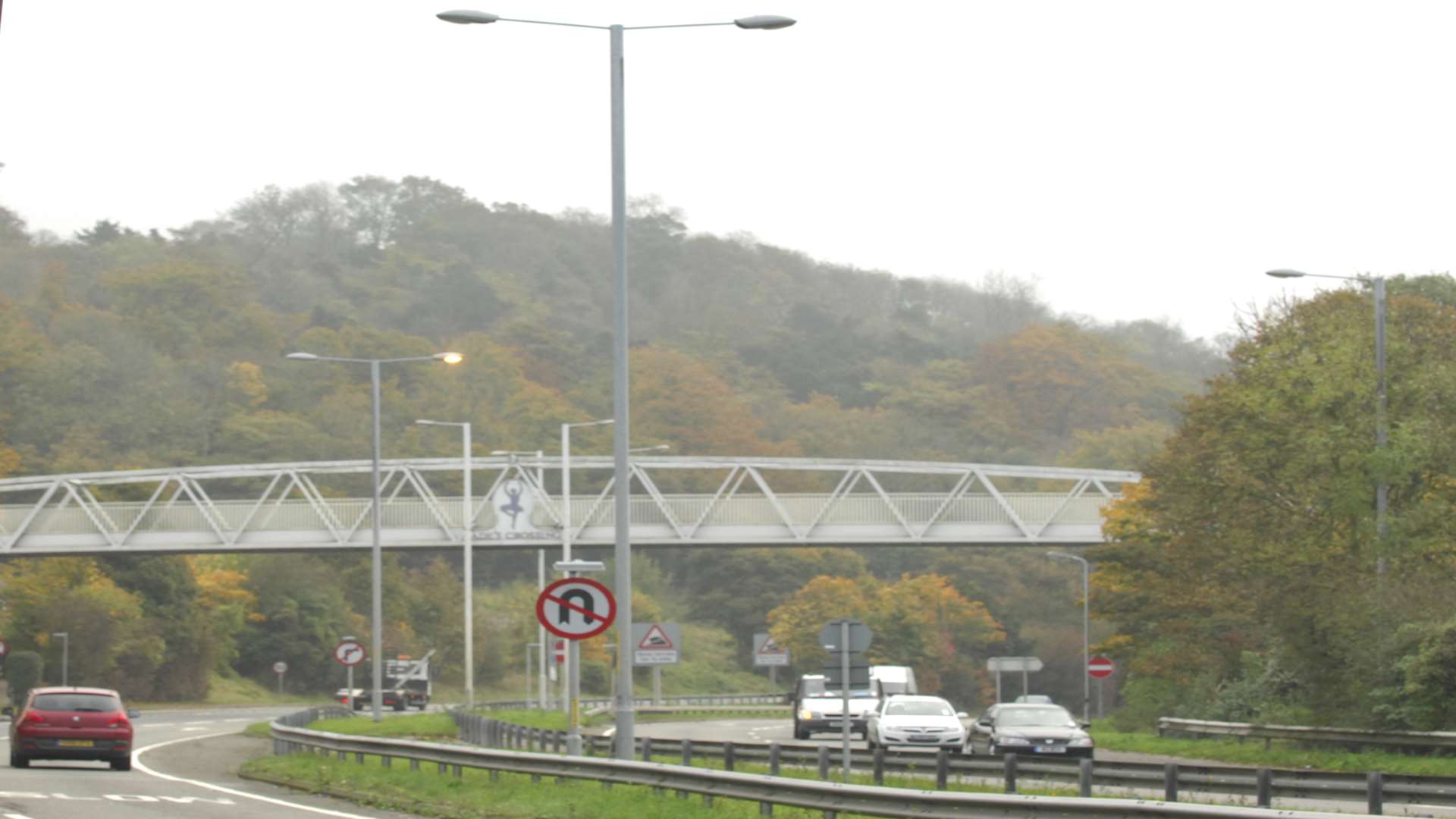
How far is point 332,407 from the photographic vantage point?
118438 millimetres

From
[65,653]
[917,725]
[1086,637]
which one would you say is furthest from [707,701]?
[917,725]

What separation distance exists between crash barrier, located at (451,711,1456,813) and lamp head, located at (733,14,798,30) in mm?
8440

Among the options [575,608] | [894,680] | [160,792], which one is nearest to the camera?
[575,608]

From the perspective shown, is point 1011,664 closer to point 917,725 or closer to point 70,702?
point 917,725

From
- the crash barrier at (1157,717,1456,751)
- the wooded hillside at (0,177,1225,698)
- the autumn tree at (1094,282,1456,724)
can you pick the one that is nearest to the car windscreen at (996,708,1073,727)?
the crash barrier at (1157,717,1456,751)

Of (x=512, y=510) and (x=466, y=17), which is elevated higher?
(x=466, y=17)

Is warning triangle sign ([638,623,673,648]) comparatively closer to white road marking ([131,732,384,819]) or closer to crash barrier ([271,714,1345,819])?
white road marking ([131,732,384,819])

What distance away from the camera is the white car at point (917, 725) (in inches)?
1523

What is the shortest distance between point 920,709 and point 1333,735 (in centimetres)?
786

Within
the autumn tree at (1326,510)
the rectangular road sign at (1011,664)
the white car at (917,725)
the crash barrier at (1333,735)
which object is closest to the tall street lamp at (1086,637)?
the rectangular road sign at (1011,664)

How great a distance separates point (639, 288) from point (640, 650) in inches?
5005

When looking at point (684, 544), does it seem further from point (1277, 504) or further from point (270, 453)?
point (270, 453)

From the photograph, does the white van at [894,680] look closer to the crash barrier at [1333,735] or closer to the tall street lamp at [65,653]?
the crash barrier at [1333,735]

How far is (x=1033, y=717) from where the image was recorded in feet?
117
